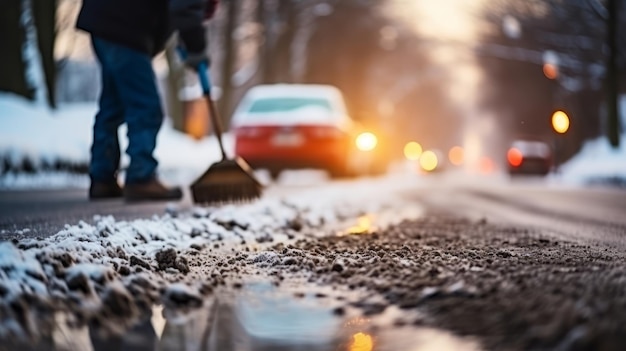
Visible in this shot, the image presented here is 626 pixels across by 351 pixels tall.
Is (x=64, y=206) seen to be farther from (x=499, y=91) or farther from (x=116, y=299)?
(x=499, y=91)

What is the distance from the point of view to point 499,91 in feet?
197

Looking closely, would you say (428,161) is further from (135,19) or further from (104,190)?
(135,19)

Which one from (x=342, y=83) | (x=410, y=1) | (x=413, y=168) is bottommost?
(x=413, y=168)

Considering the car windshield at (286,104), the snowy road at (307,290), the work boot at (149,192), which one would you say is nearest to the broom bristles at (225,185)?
the work boot at (149,192)

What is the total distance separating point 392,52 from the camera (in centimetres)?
5369

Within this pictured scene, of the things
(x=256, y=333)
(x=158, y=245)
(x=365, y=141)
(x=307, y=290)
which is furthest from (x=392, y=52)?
(x=256, y=333)

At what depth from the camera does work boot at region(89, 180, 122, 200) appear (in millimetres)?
7930

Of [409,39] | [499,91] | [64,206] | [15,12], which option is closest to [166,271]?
[64,206]

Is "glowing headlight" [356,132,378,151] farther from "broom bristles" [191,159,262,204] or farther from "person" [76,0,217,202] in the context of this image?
"person" [76,0,217,202]

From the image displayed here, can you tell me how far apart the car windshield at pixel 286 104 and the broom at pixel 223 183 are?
7.44 metres

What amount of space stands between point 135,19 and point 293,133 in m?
7.57

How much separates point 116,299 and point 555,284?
1539mm

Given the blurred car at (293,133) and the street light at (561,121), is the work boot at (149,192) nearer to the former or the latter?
the street light at (561,121)

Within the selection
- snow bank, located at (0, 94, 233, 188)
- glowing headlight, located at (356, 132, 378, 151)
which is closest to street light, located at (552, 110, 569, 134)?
snow bank, located at (0, 94, 233, 188)
